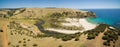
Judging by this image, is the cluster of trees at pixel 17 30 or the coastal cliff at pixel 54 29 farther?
the cluster of trees at pixel 17 30

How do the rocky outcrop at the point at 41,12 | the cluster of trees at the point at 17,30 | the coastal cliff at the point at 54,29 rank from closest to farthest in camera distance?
the coastal cliff at the point at 54,29, the cluster of trees at the point at 17,30, the rocky outcrop at the point at 41,12

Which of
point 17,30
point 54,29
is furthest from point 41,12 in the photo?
point 17,30

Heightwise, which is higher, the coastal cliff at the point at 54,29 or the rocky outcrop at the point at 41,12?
the rocky outcrop at the point at 41,12

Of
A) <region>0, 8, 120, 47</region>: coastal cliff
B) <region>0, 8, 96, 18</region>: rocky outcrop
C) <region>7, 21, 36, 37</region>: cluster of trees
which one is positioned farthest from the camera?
<region>0, 8, 96, 18</region>: rocky outcrop

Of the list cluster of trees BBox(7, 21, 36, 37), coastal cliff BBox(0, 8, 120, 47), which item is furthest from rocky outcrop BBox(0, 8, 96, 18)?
cluster of trees BBox(7, 21, 36, 37)

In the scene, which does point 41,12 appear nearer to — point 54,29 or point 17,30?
point 54,29

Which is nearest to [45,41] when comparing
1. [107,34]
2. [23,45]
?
[23,45]

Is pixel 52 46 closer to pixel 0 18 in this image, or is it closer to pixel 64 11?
pixel 0 18

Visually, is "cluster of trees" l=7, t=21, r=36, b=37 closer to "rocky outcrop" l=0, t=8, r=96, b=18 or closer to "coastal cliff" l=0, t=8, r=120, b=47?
"coastal cliff" l=0, t=8, r=120, b=47

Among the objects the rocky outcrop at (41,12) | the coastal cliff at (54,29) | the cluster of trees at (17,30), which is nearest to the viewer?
the coastal cliff at (54,29)

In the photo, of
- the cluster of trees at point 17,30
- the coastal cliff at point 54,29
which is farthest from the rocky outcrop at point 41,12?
the cluster of trees at point 17,30

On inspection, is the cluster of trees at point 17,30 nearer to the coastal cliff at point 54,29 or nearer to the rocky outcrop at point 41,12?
the coastal cliff at point 54,29
